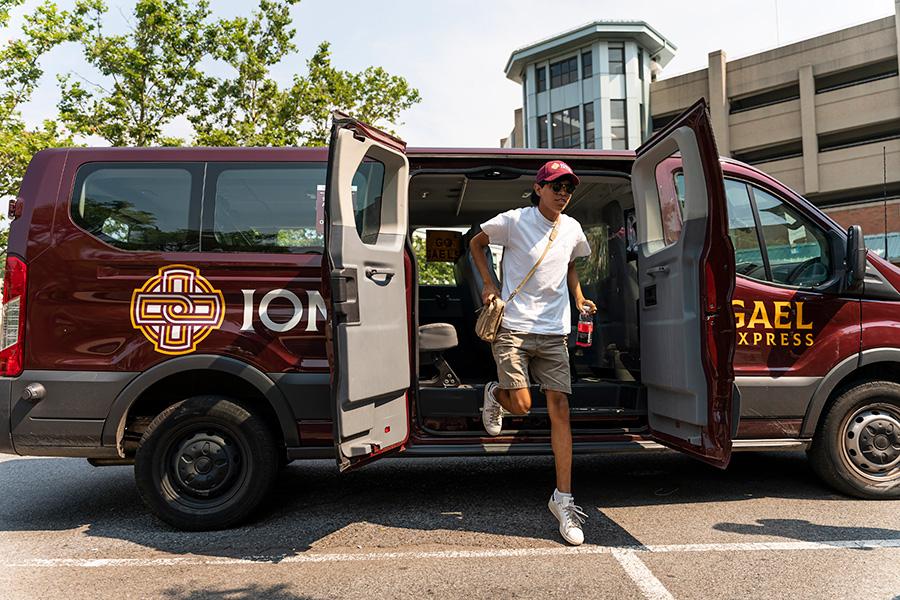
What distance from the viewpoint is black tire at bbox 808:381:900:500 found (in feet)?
14.0

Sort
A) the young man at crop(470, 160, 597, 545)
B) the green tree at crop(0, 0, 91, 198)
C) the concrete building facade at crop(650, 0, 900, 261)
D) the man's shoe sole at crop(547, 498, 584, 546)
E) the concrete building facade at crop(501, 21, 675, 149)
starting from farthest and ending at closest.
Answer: the concrete building facade at crop(501, 21, 675, 149) → the concrete building facade at crop(650, 0, 900, 261) → the green tree at crop(0, 0, 91, 198) → the young man at crop(470, 160, 597, 545) → the man's shoe sole at crop(547, 498, 584, 546)

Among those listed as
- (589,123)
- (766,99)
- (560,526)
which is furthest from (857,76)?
(560,526)

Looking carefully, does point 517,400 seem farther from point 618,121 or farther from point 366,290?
point 618,121

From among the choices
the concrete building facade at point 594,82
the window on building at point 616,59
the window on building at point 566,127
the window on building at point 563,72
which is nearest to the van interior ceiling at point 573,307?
the concrete building facade at point 594,82

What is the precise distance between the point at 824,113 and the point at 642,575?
32.5 m

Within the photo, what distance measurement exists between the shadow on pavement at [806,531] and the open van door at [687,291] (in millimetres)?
522

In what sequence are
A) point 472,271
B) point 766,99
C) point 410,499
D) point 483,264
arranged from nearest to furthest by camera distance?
point 483,264, point 410,499, point 472,271, point 766,99

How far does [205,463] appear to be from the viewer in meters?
3.92

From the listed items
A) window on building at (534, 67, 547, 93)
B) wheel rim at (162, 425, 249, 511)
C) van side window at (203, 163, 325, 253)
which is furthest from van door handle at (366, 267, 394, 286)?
window on building at (534, 67, 547, 93)

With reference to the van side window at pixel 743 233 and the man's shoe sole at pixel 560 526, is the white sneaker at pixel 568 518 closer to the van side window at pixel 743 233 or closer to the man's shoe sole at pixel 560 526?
the man's shoe sole at pixel 560 526

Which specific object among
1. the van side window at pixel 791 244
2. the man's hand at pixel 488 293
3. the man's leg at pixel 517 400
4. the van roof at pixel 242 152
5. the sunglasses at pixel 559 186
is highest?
the van roof at pixel 242 152

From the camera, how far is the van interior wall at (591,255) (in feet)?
16.0

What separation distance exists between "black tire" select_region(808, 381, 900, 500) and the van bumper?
16.2ft

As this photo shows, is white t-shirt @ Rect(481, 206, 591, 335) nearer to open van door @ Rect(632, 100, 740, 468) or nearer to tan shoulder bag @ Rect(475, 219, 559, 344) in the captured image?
tan shoulder bag @ Rect(475, 219, 559, 344)
